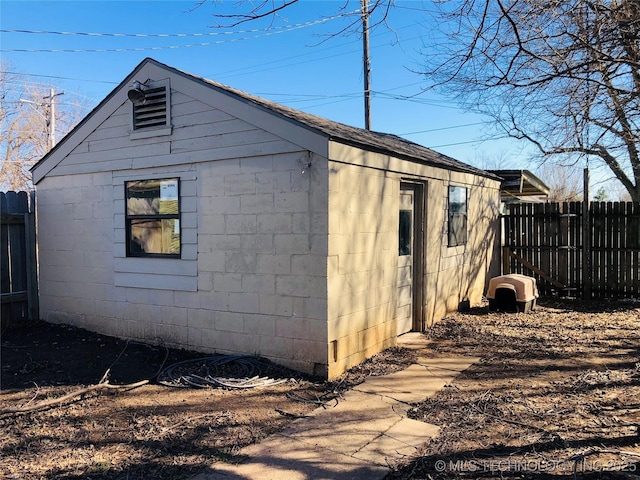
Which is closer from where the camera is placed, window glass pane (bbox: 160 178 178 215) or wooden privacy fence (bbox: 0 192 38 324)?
window glass pane (bbox: 160 178 178 215)

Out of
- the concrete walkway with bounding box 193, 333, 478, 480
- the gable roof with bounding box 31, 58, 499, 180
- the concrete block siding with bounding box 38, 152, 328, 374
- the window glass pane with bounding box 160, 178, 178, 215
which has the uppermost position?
the gable roof with bounding box 31, 58, 499, 180

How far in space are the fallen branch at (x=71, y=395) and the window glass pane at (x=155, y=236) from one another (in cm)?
181

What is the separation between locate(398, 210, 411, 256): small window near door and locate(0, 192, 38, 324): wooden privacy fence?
596 centimetres

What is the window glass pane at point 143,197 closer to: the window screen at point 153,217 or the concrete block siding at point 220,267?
the window screen at point 153,217

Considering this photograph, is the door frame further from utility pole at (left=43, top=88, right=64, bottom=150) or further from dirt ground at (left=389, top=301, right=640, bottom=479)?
utility pole at (left=43, top=88, right=64, bottom=150)

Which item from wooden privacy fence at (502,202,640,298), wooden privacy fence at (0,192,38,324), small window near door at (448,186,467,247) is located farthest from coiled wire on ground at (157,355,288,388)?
wooden privacy fence at (502,202,640,298)

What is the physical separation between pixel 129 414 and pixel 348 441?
206 centimetres

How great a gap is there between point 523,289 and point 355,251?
4638 mm

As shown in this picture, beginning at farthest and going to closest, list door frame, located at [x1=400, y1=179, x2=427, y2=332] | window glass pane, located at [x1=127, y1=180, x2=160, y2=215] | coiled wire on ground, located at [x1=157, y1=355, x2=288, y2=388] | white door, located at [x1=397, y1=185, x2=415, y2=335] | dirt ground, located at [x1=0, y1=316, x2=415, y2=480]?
door frame, located at [x1=400, y1=179, x2=427, y2=332] → white door, located at [x1=397, y1=185, x2=415, y2=335] → window glass pane, located at [x1=127, y1=180, x2=160, y2=215] → coiled wire on ground, located at [x1=157, y1=355, x2=288, y2=388] → dirt ground, located at [x1=0, y1=316, x2=415, y2=480]

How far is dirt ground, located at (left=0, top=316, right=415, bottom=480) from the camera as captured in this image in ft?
11.4

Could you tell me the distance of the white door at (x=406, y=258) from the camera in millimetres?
7031

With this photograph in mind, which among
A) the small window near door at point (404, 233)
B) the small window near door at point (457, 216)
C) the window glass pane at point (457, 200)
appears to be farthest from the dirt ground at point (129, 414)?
the window glass pane at point (457, 200)

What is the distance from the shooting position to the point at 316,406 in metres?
4.57

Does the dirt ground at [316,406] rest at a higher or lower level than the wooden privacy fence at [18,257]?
lower
